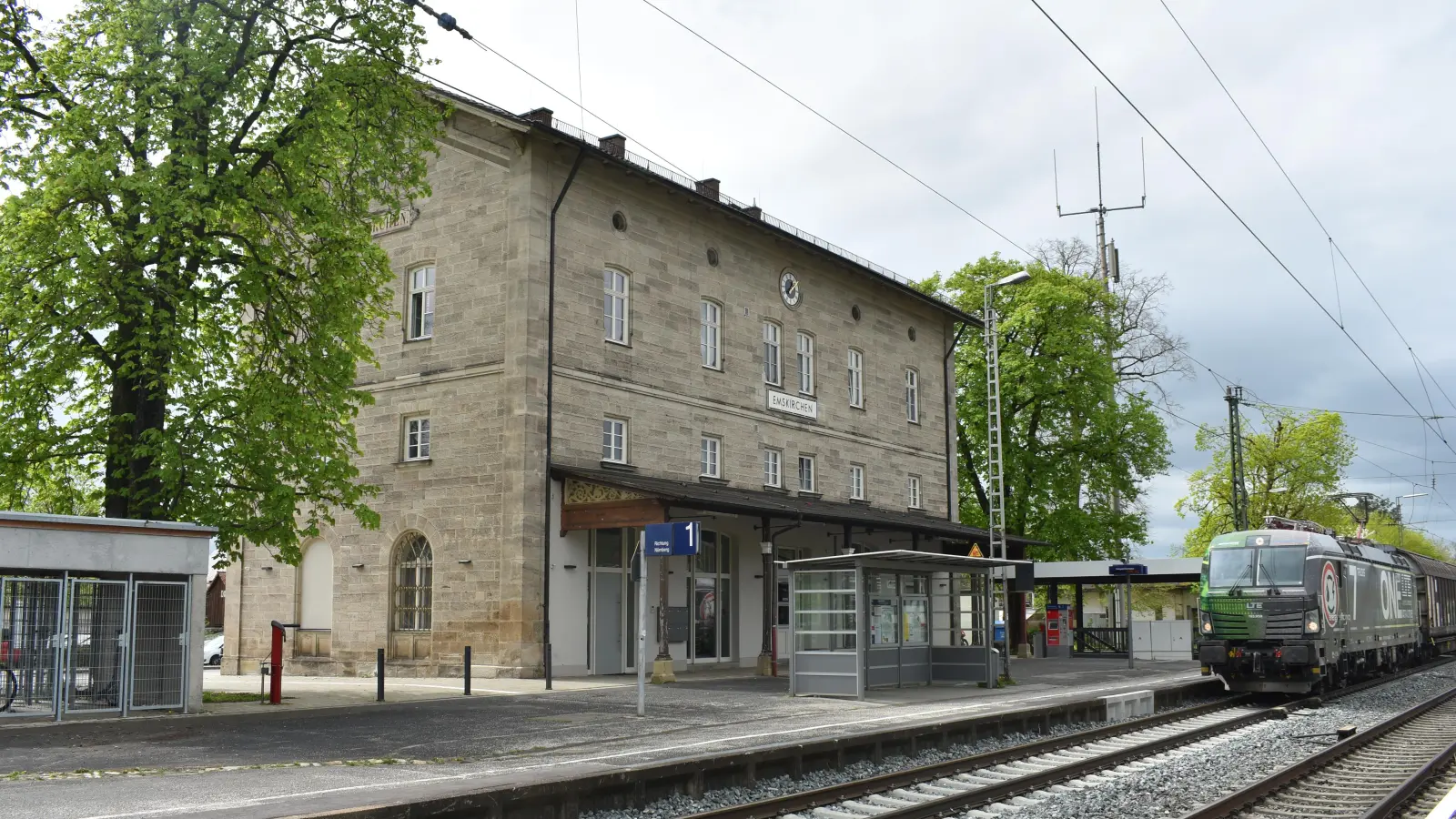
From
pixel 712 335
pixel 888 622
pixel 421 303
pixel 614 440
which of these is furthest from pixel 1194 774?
pixel 712 335

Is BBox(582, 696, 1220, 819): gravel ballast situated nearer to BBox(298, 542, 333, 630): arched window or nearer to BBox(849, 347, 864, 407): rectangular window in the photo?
BBox(298, 542, 333, 630): arched window

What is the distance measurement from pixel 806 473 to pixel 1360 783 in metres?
21.5

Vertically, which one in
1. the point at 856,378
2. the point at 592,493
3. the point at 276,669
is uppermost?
the point at 856,378

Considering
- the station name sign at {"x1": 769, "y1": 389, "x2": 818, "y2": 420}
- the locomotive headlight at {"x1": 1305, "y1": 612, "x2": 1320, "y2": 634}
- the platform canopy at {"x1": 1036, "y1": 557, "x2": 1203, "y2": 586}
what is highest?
the station name sign at {"x1": 769, "y1": 389, "x2": 818, "y2": 420}

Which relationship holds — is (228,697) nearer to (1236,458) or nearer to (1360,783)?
(1360,783)

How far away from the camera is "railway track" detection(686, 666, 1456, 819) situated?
10.0 m

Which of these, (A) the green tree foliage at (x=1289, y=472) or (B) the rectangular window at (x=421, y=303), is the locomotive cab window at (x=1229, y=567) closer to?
(B) the rectangular window at (x=421, y=303)

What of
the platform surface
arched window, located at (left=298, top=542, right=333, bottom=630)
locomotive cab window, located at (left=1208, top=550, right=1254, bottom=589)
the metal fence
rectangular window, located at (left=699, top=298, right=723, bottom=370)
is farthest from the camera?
rectangular window, located at (left=699, top=298, right=723, bottom=370)

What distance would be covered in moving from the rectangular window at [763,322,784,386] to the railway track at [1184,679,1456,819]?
18.0m

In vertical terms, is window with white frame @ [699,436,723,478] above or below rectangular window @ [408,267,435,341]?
below

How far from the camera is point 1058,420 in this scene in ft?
148

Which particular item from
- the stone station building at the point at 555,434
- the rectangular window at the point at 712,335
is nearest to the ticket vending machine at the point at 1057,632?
the stone station building at the point at 555,434

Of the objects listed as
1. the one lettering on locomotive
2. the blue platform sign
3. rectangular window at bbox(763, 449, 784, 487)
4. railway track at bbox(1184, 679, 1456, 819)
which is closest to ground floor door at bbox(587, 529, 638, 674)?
rectangular window at bbox(763, 449, 784, 487)

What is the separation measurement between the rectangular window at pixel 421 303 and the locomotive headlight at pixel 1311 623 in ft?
56.7
